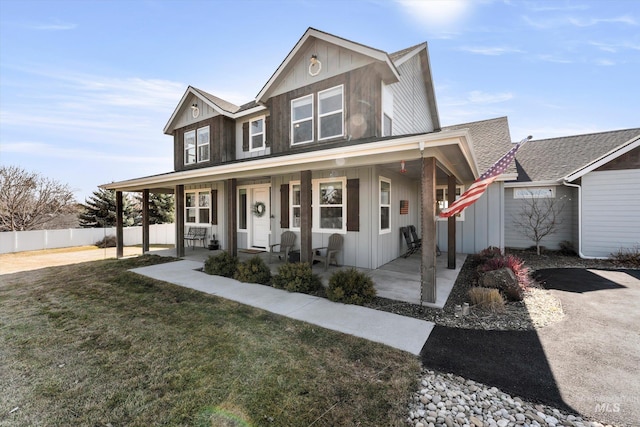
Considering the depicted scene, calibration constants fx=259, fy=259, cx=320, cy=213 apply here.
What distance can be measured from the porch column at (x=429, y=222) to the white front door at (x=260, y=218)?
618cm

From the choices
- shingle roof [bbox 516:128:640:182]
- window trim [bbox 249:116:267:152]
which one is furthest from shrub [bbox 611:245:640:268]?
window trim [bbox 249:116:267:152]

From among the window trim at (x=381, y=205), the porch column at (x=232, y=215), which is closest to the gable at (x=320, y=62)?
the window trim at (x=381, y=205)

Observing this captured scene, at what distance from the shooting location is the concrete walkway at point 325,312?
144 inches

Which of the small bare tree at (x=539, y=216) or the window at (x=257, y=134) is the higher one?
the window at (x=257, y=134)

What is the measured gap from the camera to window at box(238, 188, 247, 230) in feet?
34.1

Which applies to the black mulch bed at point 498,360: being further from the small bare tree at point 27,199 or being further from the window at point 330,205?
the small bare tree at point 27,199

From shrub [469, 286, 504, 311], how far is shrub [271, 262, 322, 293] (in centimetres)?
303

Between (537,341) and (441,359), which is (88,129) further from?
(537,341)

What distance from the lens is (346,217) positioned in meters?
7.53

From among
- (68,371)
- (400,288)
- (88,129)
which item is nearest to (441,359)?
(400,288)

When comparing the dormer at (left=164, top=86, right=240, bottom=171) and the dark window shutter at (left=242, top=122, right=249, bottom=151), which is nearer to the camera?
the dark window shutter at (left=242, top=122, right=249, bottom=151)

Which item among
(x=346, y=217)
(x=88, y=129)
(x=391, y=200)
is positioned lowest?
(x=346, y=217)

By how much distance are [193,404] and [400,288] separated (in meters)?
A: 4.41

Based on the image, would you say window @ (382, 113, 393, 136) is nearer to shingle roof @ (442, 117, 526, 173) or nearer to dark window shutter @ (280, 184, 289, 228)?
dark window shutter @ (280, 184, 289, 228)
